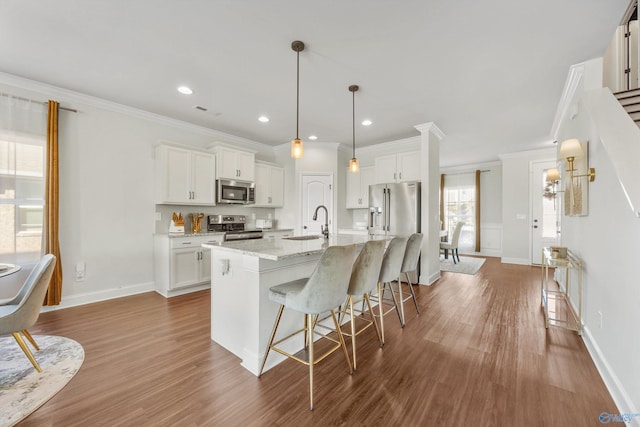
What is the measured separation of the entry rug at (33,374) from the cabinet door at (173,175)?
6.71 feet

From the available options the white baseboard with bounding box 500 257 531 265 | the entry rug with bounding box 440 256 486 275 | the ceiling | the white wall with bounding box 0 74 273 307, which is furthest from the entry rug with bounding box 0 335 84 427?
the white baseboard with bounding box 500 257 531 265

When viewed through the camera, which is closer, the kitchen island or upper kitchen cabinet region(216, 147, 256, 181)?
the kitchen island

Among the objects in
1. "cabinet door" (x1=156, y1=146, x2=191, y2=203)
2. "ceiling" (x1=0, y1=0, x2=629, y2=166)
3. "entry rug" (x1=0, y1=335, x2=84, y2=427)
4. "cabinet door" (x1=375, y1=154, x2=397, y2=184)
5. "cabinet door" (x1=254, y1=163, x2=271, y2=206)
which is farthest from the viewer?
"cabinet door" (x1=254, y1=163, x2=271, y2=206)

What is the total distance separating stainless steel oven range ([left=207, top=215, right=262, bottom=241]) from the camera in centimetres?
438

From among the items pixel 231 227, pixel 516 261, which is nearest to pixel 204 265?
pixel 231 227

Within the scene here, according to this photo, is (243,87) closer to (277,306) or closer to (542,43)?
(277,306)

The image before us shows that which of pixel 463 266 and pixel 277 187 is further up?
pixel 277 187

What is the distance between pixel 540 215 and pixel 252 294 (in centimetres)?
687

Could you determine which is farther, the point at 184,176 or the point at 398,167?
the point at 398,167

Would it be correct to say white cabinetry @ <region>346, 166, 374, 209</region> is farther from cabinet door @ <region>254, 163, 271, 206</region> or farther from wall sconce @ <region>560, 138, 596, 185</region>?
wall sconce @ <region>560, 138, 596, 185</region>

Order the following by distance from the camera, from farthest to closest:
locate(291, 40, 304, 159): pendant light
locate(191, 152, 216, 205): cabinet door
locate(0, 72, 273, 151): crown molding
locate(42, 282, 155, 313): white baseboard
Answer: locate(191, 152, 216, 205): cabinet door, locate(42, 282, 155, 313): white baseboard, locate(0, 72, 273, 151): crown molding, locate(291, 40, 304, 159): pendant light

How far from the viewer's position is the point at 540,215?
5.94 metres

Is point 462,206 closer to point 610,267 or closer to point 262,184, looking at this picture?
point 262,184

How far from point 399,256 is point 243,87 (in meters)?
2.68
